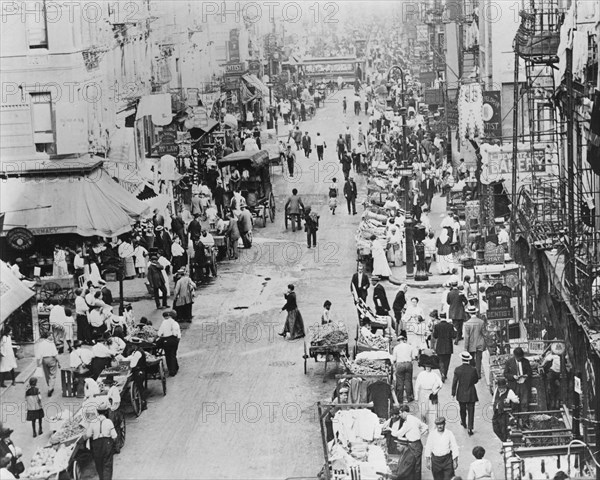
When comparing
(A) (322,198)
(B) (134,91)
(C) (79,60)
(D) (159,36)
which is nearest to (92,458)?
(C) (79,60)

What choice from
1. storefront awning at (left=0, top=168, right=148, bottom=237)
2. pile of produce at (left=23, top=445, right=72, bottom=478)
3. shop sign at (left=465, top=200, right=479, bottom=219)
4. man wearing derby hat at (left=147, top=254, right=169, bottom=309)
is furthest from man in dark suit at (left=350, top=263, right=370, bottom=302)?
pile of produce at (left=23, top=445, right=72, bottom=478)

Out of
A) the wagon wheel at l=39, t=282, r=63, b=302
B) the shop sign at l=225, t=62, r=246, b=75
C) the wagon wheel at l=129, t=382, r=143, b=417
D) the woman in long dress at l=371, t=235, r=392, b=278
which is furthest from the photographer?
the shop sign at l=225, t=62, r=246, b=75

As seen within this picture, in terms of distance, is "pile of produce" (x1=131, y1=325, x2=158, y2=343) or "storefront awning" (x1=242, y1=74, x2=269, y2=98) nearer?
"pile of produce" (x1=131, y1=325, x2=158, y2=343)

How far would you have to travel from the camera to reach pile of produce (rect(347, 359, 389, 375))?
23812 millimetres

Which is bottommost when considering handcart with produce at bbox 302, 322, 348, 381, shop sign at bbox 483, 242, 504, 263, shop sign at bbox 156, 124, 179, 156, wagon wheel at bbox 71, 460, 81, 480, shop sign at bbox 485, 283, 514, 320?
wagon wheel at bbox 71, 460, 81, 480

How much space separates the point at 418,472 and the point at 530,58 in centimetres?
1145

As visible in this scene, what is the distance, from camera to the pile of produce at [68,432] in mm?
20952

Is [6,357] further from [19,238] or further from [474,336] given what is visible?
[474,336]

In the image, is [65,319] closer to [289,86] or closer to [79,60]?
[79,60]

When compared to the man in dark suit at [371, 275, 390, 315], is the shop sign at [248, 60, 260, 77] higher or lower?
higher

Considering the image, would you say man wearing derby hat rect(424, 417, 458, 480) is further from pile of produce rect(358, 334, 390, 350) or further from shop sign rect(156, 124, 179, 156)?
shop sign rect(156, 124, 179, 156)

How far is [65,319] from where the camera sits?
29.4 metres

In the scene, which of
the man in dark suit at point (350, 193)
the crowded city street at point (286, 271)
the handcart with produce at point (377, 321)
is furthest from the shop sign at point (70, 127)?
the handcart with produce at point (377, 321)

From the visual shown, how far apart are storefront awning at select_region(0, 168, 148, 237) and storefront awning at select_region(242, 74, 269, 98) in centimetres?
3646
